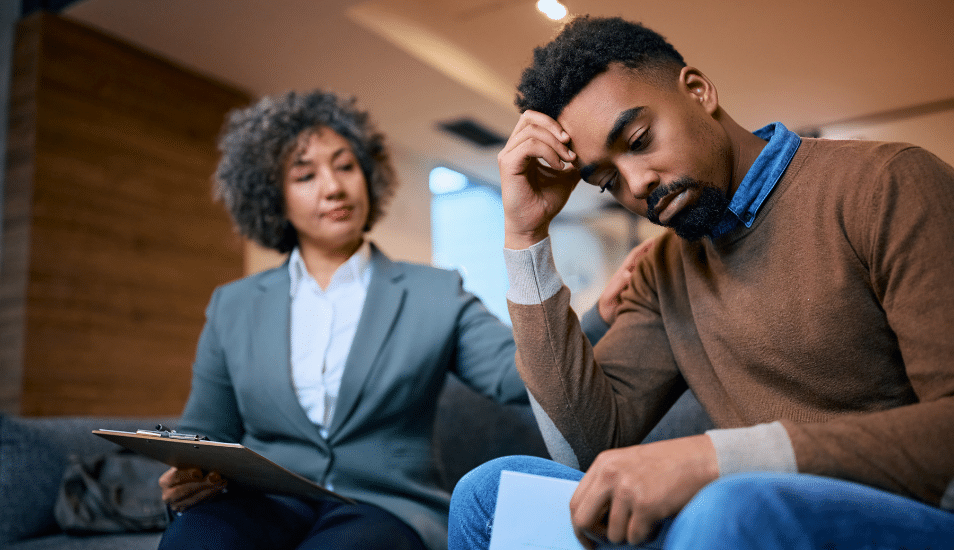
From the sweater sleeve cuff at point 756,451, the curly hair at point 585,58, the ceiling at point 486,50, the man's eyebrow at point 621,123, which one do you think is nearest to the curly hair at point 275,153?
the ceiling at point 486,50

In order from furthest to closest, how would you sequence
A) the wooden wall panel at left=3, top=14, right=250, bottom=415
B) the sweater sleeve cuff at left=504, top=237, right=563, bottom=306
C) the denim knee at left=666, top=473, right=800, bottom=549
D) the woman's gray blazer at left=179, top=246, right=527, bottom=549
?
the wooden wall panel at left=3, top=14, right=250, bottom=415 → the woman's gray blazer at left=179, top=246, right=527, bottom=549 → the sweater sleeve cuff at left=504, top=237, right=563, bottom=306 → the denim knee at left=666, top=473, right=800, bottom=549

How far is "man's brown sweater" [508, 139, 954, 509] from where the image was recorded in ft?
2.07

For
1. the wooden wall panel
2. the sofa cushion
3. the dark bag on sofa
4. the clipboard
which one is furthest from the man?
the wooden wall panel

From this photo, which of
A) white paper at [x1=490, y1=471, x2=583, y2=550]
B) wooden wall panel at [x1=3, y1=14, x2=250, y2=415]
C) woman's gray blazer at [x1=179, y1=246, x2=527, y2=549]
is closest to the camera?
white paper at [x1=490, y1=471, x2=583, y2=550]

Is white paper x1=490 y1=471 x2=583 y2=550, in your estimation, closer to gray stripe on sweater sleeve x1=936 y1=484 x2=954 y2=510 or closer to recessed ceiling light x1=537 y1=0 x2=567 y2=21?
gray stripe on sweater sleeve x1=936 y1=484 x2=954 y2=510

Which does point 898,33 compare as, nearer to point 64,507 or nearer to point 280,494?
point 280,494

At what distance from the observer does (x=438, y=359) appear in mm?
1423

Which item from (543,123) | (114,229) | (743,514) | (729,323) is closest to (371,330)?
(543,123)

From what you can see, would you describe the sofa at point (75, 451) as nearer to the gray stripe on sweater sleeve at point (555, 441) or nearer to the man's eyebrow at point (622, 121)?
the gray stripe on sweater sleeve at point (555, 441)

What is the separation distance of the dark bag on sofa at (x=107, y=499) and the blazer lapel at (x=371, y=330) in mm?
612

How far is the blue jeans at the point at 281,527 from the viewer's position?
1078 mm

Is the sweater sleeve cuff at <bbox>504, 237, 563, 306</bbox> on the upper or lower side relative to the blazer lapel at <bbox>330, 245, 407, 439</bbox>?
upper

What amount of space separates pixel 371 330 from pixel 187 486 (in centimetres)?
44

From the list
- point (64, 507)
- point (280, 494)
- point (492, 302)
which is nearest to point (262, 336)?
point (280, 494)
